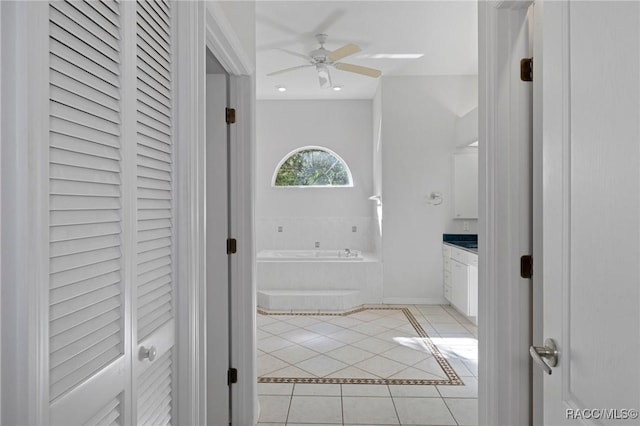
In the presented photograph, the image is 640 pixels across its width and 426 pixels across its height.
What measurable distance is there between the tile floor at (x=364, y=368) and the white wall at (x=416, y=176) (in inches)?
26.8

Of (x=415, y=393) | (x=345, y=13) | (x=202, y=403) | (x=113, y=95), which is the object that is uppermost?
(x=345, y=13)

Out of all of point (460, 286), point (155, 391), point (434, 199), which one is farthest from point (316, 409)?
point (434, 199)

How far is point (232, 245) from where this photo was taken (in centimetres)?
234

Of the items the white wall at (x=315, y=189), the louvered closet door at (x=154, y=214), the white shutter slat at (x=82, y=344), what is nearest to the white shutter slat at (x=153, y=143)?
the louvered closet door at (x=154, y=214)

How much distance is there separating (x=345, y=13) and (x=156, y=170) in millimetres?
3029

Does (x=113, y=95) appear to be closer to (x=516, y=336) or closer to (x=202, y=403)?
(x=202, y=403)

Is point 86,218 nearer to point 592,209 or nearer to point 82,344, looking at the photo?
point 82,344

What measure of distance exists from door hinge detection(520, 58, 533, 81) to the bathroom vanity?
119 inches

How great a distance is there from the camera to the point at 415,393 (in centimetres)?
284

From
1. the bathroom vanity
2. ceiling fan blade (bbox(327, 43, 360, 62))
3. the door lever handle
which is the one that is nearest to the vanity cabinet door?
the bathroom vanity

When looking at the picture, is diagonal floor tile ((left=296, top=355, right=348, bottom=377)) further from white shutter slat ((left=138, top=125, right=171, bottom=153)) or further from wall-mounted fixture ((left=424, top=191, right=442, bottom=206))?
wall-mounted fixture ((left=424, top=191, right=442, bottom=206))

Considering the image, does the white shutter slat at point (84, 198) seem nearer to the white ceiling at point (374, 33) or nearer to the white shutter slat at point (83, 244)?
the white shutter slat at point (83, 244)

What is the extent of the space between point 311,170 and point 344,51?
3.19 m

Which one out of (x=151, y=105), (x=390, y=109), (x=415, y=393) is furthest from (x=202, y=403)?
(x=390, y=109)
